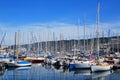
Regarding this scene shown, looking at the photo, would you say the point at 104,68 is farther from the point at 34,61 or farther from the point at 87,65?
the point at 34,61

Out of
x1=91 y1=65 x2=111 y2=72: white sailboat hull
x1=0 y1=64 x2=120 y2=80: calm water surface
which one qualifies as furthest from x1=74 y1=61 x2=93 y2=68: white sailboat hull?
x1=0 y1=64 x2=120 y2=80: calm water surface

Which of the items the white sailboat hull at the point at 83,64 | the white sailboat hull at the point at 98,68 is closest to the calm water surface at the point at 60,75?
the white sailboat hull at the point at 98,68

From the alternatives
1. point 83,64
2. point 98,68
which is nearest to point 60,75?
point 98,68

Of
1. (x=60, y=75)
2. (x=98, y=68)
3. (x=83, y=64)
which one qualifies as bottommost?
(x=60, y=75)

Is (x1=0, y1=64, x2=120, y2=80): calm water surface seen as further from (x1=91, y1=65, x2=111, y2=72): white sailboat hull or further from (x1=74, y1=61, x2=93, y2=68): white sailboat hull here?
(x1=74, y1=61, x2=93, y2=68): white sailboat hull

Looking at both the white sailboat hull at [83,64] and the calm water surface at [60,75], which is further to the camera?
the white sailboat hull at [83,64]

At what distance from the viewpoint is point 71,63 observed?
5703 centimetres

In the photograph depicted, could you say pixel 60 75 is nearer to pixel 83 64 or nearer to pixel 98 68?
pixel 98 68

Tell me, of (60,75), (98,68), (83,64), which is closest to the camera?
(60,75)

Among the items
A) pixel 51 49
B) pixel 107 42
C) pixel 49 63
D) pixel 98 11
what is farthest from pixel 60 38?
pixel 98 11

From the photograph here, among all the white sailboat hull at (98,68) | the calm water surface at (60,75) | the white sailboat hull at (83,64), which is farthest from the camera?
the white sailboat hull at (83,64)

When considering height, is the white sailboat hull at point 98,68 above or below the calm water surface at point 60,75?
above

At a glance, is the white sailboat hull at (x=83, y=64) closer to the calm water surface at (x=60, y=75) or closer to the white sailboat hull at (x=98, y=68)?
the white sailboat hull at (x=98, y=68)

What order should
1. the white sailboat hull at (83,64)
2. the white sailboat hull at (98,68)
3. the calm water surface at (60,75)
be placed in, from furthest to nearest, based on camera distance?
the white sailboat hull at (83,64), the white sailboat hull at (98,68), the calm water surface at (60,75)
